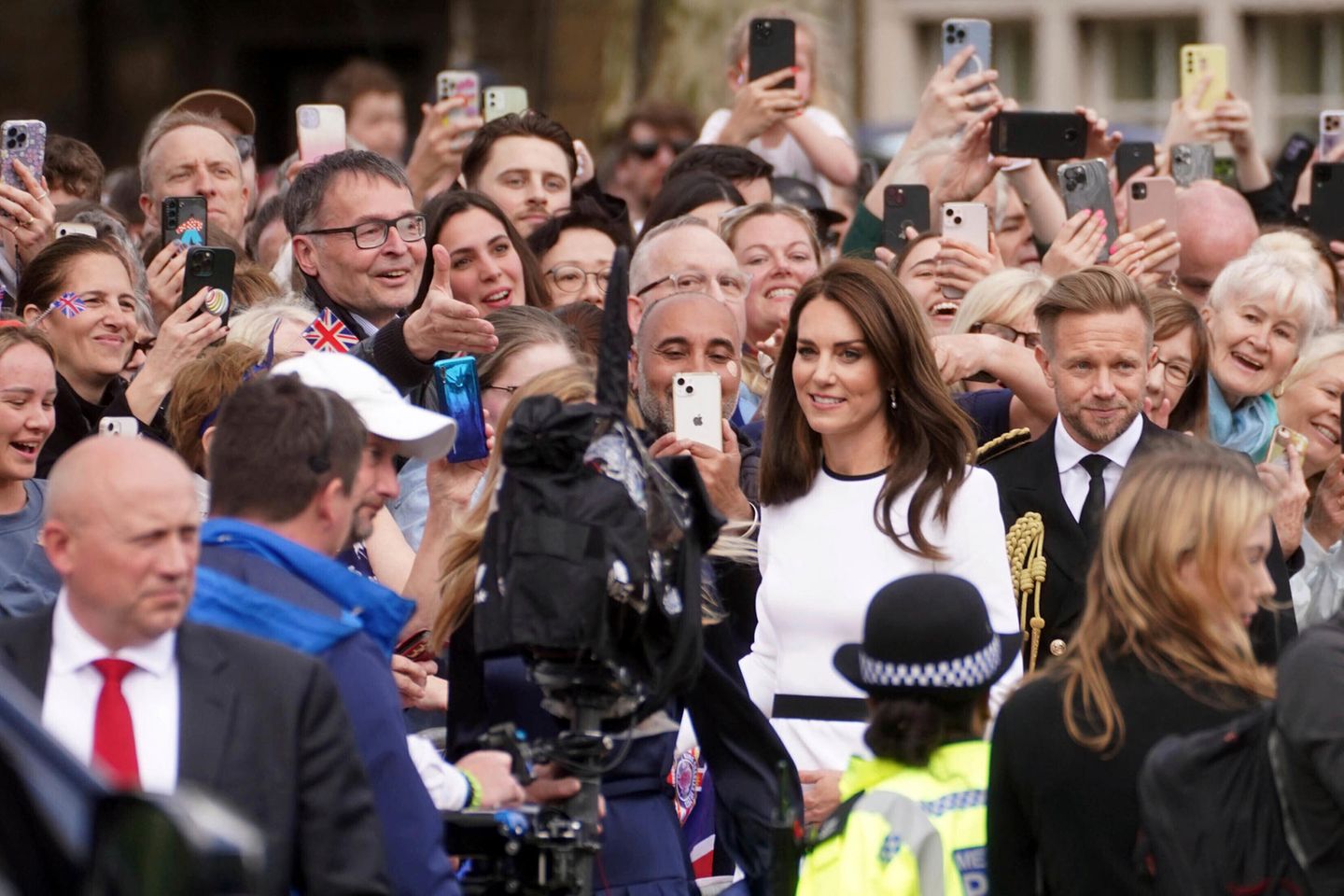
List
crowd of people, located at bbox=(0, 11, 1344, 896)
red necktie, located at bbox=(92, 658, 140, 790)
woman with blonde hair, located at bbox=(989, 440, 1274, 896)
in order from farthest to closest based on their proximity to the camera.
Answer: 1. woman with blonde hair, located at bbox=(989, 440, 1274, 896)
2. crowd of people, located at bbox=(0, 11, 1344, 896)
3. red necktie, located at bbox=(92, 658, 140, 790)

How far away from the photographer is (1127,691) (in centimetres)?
407

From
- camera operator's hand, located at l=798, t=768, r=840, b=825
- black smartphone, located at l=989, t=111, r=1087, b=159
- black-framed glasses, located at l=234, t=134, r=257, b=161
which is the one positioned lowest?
camera operator's hand, located at l=798, t=768, r=840, b=825

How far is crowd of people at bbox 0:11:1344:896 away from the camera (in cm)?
378

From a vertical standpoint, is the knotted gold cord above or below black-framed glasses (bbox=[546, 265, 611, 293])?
below

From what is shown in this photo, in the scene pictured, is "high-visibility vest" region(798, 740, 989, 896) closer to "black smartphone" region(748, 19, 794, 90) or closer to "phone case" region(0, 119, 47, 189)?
"phone case" region(0, 119, 47, 189)

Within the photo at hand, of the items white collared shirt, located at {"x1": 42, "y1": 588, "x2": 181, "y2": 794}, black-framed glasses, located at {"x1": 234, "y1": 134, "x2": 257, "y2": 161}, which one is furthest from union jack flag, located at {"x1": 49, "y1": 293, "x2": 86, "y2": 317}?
white collared shirt, located at {"x1": 42, "y1": 588, "x2": 181, "y2": 794}

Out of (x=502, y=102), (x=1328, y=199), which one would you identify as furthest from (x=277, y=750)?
(x=1328, y=199)

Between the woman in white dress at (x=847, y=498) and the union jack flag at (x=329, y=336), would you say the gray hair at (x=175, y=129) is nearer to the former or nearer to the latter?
the union jack flag at (x=329, y=336)

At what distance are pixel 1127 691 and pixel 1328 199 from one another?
5.25m

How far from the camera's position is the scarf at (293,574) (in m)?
3.93

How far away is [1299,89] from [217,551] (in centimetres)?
1818

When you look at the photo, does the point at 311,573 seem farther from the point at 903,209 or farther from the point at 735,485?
the point at 903,209

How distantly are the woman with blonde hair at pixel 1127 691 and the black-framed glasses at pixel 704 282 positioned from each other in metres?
3.14

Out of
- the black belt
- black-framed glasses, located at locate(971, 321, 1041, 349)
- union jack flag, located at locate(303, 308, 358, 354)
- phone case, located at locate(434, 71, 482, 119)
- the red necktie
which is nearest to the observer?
the red necktie
